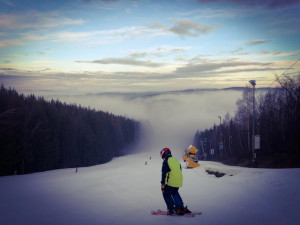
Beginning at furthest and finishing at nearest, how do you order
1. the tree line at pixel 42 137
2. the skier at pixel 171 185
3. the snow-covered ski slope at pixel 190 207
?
the tree line at pixel 42 137, the skier at pixel 171 185, the snow-covered ski slope at pixel 190 207

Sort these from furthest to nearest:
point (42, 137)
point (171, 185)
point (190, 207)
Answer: point (42, 137) → point (190, 207) → point (171, 185)

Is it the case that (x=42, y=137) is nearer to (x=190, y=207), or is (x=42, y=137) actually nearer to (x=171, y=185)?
(x=190, y=207)

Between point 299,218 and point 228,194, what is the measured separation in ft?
15.6

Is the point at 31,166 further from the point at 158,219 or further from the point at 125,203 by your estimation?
the point at 158,219

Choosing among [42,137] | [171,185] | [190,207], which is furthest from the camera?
[42,137]

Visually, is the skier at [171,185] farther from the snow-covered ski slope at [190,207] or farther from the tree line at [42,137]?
the tree line at [42,137]

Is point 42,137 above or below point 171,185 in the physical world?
below

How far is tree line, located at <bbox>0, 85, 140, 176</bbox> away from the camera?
4072 cm

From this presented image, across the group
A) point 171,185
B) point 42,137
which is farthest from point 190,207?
point 42,137

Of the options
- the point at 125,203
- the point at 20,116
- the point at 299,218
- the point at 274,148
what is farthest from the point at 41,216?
the point at 20,116

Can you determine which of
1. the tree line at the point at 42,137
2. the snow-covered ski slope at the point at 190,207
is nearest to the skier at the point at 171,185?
the snow-covered ski slope at the point at 190,207

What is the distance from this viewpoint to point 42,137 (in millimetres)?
51781

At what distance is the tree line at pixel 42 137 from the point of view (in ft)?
134

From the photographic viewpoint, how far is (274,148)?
4103cm
